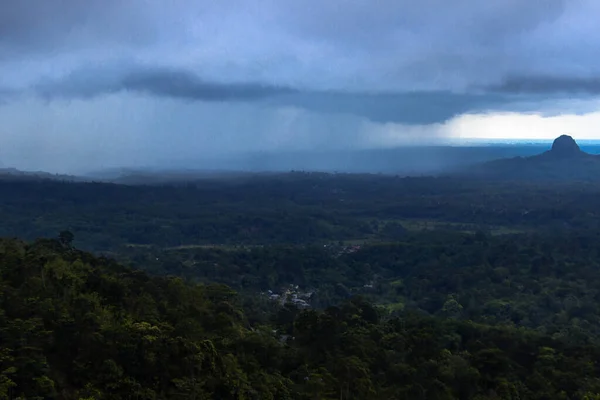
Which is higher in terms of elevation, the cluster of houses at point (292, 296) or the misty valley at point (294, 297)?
the misty valley at point (294, 297)

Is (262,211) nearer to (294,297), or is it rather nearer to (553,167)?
(294,297)

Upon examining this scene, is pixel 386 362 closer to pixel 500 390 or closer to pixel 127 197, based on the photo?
pixel 500 390

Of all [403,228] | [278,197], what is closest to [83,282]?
[403,228]

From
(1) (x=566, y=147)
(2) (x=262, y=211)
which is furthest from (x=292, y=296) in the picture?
(1) (x=566, y=147)

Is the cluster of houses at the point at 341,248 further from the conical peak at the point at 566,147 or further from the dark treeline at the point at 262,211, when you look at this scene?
the conical peak at the point at 566,147

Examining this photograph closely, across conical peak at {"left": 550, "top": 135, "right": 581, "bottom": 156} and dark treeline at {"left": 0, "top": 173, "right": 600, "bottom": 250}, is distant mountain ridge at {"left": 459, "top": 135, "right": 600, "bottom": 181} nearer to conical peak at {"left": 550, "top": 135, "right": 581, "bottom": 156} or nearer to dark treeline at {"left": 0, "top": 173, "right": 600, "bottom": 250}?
conical peak at {"left": 550, "top": 135, "right": 581, "bottom": 156}

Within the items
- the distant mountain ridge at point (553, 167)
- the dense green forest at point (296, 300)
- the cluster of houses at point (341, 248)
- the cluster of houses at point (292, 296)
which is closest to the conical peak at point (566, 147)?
the distant mountain ridge at point (553, 167)
